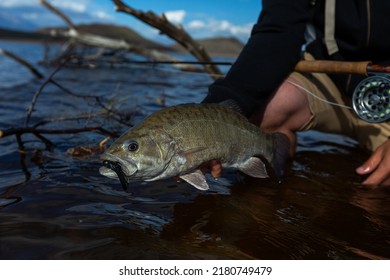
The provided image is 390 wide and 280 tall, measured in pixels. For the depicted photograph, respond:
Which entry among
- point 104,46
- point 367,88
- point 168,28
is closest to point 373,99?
point 367,88

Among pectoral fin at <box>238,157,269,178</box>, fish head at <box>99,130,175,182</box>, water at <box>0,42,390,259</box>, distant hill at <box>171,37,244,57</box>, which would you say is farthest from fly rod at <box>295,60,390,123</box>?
distant hill at <box>171,37,244,57</box>

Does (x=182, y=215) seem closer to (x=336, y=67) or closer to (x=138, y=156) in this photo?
(x=138, y=156)

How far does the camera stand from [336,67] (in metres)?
3.08

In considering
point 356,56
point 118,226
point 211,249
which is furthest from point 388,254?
point 356,56

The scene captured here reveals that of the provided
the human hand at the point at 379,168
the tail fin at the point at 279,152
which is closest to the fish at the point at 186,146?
the tail fin at the point at 279,152

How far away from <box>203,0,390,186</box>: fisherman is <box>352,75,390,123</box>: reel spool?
0.62 ft

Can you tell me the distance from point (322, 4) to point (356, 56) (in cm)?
55

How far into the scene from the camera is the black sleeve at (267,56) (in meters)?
2.87

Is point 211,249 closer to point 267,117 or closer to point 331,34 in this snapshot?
point 267,117

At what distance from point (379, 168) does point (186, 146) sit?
159 cm

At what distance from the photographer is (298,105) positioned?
11.0ft

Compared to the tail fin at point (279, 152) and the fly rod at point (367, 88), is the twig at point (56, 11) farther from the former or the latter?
the tail fin at point (279, 152)

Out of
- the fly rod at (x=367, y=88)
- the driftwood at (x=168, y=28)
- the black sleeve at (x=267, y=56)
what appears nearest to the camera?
the black sleeve at (x=267, y=56)
